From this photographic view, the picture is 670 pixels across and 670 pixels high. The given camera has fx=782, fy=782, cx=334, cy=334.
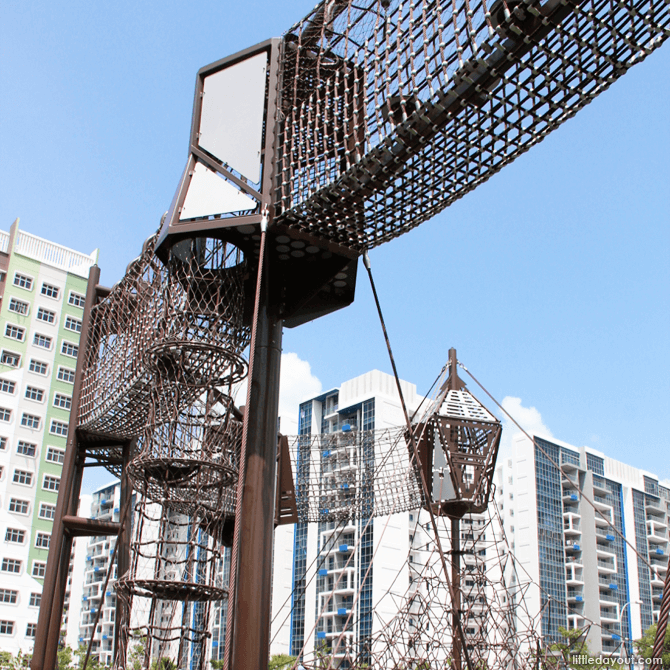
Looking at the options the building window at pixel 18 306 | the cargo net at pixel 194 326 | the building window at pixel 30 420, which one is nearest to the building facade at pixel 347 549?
the building window at pixel 30 420

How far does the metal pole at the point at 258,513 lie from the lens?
655cm

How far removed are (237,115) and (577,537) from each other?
7001 centimetres

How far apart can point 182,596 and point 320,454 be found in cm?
709

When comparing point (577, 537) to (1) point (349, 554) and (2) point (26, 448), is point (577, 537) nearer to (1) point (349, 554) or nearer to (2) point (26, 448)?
(1) point (349, 554)

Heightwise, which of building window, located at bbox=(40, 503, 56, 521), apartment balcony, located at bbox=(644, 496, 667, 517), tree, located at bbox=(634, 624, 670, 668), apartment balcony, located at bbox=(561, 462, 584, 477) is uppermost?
apartment balcony, located at bbox=(561, 462, 584, 477)

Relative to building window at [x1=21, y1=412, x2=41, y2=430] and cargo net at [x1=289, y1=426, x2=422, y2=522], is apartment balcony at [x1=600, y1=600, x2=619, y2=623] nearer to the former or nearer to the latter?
building window at [x1=21, y1=412, x2=41, y2=430]

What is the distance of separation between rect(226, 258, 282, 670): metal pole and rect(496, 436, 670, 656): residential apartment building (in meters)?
60.2

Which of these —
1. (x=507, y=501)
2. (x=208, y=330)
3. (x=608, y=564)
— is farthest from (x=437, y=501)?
(x=608, y=564)

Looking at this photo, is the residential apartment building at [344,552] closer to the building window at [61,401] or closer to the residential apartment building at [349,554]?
the residential apartment building at [349,554]

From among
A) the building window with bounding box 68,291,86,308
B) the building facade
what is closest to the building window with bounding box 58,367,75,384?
the building window with bounding box 68,291,86,308

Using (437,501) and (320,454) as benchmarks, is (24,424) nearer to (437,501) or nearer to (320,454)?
(320,454)

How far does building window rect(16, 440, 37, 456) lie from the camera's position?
39062mm

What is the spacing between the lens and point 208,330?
7750 mm

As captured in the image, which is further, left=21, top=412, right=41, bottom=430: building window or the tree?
left=21, top=412, right=41, bottom=430: building window
